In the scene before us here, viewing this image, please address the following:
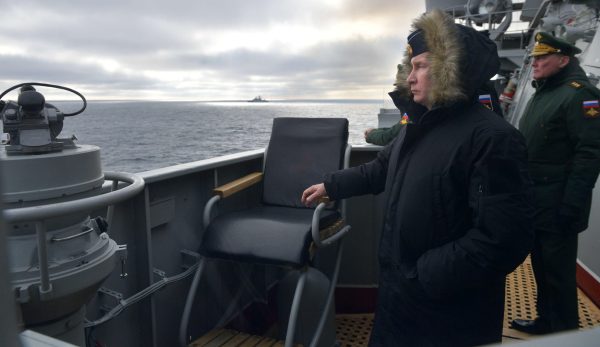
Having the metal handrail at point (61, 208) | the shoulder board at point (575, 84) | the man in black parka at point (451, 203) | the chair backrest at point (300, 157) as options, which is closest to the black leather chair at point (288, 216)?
the chair backrest at point (300, 157)

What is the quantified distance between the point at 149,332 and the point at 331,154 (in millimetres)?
1449

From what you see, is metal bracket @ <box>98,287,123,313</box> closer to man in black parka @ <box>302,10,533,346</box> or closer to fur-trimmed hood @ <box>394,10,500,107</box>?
man in black parka @ <box>302,10,533,346</box>

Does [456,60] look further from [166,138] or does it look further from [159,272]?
[166,138]

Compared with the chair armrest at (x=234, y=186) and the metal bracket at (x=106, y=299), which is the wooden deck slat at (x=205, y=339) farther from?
the chair armrest at (x=234, y=186)

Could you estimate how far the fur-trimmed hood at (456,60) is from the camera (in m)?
1.39

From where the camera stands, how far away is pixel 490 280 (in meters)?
1.43

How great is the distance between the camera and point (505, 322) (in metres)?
2.89

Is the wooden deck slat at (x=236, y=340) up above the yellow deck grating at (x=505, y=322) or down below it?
above

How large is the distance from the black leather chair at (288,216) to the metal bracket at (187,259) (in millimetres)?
182

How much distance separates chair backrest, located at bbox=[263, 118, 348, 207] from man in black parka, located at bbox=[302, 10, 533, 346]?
132 cm

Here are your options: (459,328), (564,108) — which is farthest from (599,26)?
(459,328)

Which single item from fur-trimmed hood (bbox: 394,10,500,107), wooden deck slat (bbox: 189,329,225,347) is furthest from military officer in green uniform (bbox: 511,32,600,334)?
wooden deck slat (bbox: 189,329,225,347)

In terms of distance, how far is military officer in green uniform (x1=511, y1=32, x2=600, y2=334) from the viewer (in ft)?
7.63

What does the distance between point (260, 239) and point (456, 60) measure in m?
1.34
